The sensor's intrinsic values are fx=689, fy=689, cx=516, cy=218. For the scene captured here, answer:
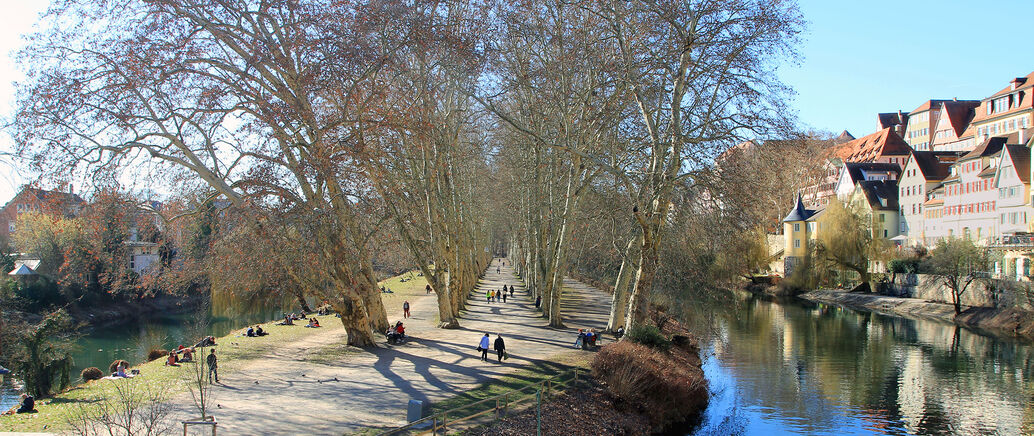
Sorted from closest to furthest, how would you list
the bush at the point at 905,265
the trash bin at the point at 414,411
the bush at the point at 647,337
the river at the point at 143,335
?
the trash bin at the point at 414,411, the bush at the point at 647,337, the river at the point at 143,335, the bush at the point at 905,265

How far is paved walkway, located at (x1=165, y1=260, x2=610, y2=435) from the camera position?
14977 millimetres

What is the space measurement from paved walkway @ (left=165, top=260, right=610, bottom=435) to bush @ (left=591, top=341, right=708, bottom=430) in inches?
119

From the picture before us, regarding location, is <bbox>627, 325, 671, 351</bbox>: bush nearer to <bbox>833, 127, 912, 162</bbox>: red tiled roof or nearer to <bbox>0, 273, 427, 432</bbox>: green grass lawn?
<bbox>0, 273, 427, 432</bbox>: green grass lawn

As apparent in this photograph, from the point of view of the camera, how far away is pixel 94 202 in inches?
712

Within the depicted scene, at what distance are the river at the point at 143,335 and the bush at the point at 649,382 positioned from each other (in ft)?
61.4

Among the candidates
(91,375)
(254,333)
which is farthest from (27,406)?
(254,333)

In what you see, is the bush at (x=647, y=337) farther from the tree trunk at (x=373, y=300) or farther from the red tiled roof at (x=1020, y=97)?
the red tiled roof at (x=1020, y=97)

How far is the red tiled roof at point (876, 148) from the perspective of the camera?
103 meters

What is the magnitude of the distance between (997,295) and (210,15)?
5121 centimetres

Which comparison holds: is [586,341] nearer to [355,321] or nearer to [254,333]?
[355,321]

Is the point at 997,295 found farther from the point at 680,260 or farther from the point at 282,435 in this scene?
the point at 282,435

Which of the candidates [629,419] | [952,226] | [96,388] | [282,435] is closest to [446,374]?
[629,419]

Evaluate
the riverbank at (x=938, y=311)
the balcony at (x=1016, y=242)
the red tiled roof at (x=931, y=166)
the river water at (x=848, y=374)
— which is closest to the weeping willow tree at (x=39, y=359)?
the river water at (x=848, y=374)

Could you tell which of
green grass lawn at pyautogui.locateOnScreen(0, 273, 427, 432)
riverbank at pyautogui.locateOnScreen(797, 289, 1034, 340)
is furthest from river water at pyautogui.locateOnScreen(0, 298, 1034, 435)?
green grass lawn at pyautogui.locateOnScreen(0, 273, 427, 432)
